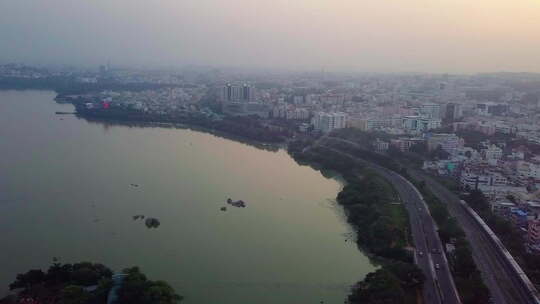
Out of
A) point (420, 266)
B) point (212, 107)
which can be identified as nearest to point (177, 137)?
point (212, 107)

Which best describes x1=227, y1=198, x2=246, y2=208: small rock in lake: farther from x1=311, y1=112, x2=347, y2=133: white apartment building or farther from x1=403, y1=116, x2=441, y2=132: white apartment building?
x1=403, y1=116, x2=441, y2=132: white apartment building

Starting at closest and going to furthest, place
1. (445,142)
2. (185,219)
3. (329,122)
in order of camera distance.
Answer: (185,219), (445,142), (329,122)

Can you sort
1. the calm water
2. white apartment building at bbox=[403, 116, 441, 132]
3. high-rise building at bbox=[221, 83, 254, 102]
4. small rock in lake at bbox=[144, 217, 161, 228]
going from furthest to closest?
high-rise building at bbox=[221, 83, 254, 102], white apartment building at bbox=[403, 116, 441, 132], small rock in lake at bbox=[144, 217, 161, 228], the calm water

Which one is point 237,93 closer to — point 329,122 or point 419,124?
point 329,122

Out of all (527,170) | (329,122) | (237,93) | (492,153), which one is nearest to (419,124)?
(329,122)

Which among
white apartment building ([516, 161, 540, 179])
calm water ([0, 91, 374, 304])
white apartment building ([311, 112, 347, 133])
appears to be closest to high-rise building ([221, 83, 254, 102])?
white apartment building ([311, 112, 347, 133])

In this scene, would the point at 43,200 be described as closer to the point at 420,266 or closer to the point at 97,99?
the point at 420,266
